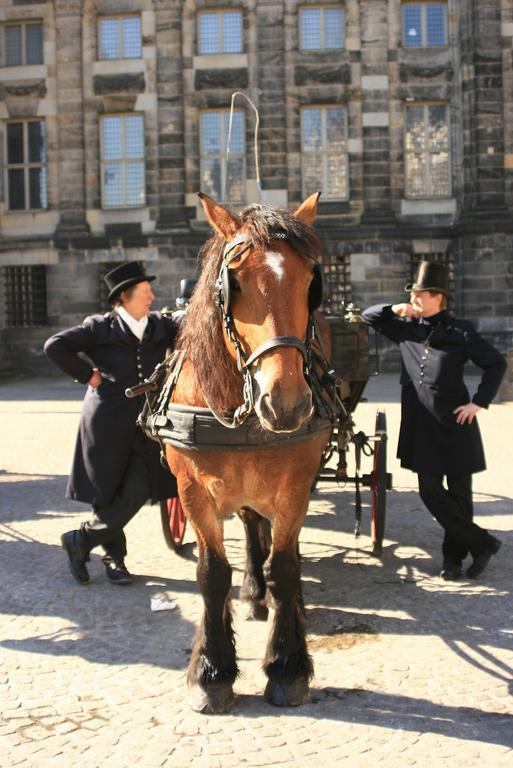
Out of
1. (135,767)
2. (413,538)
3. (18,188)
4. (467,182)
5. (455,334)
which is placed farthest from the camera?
(18,188)

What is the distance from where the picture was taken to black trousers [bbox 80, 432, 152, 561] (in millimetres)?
5508

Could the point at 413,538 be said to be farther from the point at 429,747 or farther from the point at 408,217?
the point at 408,217

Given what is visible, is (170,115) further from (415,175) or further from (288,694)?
(288,694)

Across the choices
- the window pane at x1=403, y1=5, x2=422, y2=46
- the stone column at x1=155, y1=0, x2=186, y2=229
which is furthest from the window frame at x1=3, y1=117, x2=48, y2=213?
the window pane at x1=403, y1=5, x2=422, y2=46

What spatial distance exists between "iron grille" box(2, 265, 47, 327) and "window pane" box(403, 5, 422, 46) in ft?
41.5

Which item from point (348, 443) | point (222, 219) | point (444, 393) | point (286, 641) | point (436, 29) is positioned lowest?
point (286, 641)

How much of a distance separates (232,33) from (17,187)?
782 cm

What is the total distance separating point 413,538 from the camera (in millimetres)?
6695

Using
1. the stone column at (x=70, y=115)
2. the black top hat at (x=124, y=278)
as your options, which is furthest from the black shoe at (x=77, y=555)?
the stone column at (x=70, y=115)

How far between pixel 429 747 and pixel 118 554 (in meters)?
2.86

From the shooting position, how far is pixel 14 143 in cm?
2508

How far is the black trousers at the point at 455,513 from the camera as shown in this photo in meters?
5.54

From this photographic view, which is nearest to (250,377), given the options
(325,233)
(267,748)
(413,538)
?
(267,748)

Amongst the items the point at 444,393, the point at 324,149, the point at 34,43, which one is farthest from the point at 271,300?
the point at 34,43
